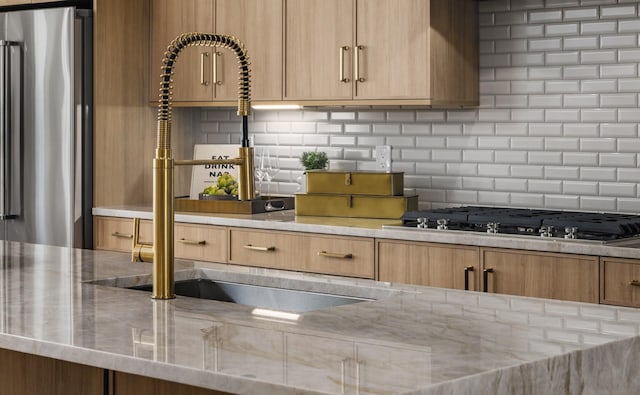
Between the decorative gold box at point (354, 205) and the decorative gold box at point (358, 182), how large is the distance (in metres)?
0.03

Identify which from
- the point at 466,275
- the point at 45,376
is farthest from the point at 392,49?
the point at 45,376

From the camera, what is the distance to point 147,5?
5746 mm

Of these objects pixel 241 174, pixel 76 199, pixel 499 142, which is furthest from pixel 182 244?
pixel 241 174

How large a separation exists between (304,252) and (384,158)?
72 centimetres

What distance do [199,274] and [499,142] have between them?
7.67ft

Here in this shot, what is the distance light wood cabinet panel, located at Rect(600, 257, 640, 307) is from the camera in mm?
3656

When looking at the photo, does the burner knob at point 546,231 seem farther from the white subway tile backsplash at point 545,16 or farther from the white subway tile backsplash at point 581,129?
the white subway tile backsplash at point 545,16

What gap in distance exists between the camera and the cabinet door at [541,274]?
378 centimetres

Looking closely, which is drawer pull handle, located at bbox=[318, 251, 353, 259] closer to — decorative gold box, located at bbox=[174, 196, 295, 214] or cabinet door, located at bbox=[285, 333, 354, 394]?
decorative gold box, located at bbox=[174, 196, 295, 214]

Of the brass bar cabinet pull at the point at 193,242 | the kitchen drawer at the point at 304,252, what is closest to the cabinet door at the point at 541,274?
the kitchen drawer at the point at 304,252

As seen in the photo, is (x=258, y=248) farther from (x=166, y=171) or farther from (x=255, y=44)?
(x=166, y=171)

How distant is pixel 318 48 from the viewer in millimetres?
5035

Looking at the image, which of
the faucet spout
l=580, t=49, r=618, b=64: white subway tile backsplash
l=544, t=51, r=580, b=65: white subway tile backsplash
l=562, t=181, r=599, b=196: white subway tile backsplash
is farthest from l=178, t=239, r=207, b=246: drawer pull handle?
the faucet spout

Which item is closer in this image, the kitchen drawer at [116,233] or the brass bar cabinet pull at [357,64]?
the brass bar cabinet pull at [357,64]
